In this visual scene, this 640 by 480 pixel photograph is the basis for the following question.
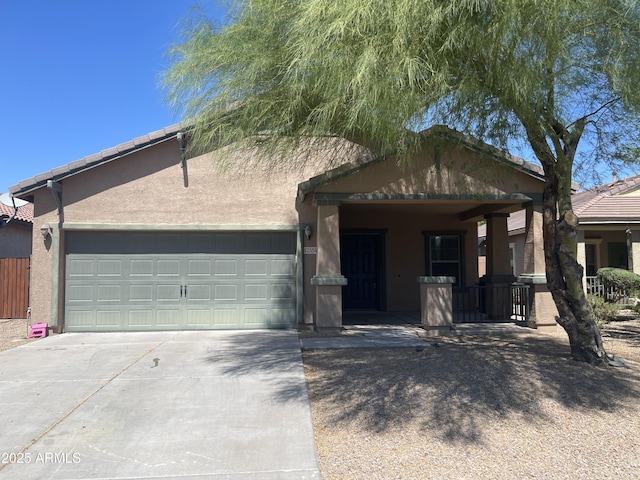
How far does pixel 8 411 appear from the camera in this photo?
5.90 meters

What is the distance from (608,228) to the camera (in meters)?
16.4

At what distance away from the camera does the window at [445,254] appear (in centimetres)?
1484

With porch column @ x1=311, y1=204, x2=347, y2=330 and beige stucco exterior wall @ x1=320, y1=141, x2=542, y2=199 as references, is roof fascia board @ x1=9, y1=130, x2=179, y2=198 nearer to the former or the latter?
porch column @ x1=311, y1=204, x2=347, y2=330

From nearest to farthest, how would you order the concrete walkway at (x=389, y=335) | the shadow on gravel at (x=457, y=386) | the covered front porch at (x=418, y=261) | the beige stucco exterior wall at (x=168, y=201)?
the shadow on gravel at (x=457, y=386)
the concrete walkway at (x=389, y=335)
the beige stucco exterior wall at (x=168, y=201)
the covered front porch at (x=418, y=261)

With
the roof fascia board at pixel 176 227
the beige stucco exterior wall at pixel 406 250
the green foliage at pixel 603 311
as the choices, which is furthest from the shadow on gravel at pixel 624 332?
the roof fascia board at pixel 176 227

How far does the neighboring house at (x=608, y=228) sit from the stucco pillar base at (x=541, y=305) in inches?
217

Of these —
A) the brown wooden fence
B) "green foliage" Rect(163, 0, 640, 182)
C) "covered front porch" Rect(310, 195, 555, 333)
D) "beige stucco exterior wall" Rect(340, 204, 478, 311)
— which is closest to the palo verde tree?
"green foliage" Rect(163, 0, 640, 182)

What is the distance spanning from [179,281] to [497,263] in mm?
8162

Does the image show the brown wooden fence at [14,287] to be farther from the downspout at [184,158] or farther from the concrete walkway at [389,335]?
the concrete walkway at [389,335]

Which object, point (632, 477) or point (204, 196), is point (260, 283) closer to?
point (204, 196)

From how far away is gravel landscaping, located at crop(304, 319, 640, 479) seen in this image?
14.3 feet

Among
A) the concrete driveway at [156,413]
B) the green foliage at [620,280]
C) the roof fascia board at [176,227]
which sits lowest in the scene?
the concrete driveway at [156,413]

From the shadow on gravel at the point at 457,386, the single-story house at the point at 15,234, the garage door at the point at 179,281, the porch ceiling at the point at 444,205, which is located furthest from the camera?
the single-story house at the point at 15,234

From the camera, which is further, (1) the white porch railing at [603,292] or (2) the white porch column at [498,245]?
(1) the white porch railing at [603,292]
